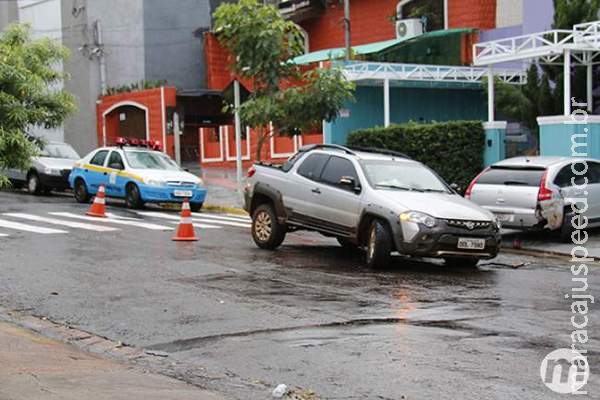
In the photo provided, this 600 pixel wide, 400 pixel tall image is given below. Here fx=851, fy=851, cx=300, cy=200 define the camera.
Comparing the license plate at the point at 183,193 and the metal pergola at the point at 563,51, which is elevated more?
the metal pergola at the point at 563,51

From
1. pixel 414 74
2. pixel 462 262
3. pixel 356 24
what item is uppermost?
pixel 356 24

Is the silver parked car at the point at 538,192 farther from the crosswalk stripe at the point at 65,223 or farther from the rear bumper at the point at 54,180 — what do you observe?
the rear bumper at the point at 54,180

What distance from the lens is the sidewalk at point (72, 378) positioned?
→ 582 centimetres

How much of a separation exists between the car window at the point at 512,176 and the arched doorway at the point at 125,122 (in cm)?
2358

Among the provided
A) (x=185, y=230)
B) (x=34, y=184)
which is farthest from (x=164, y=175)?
(x=185, y=230)

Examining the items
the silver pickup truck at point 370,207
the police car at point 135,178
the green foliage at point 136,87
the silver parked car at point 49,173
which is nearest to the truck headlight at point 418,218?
the silver pickup truck at point 370,207

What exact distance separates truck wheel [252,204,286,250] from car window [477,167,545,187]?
426 cm

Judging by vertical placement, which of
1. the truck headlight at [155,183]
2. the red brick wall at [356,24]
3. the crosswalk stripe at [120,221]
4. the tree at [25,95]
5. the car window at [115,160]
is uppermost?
the red brick wall at [356,24]

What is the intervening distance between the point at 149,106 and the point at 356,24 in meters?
9.62

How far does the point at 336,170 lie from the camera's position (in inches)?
516

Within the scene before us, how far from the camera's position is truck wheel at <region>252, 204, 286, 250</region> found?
1383 cm

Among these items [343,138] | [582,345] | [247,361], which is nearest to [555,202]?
[582,345]

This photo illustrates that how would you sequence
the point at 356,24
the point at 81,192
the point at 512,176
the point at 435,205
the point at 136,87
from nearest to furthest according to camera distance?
the point at 435,205, the point at 512,176, the point at 81,192, the point at 356,24, the point at 136,87

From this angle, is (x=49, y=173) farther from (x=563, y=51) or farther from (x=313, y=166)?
(x=563, y=51)
